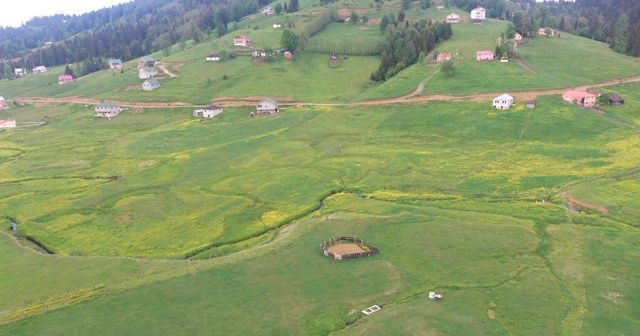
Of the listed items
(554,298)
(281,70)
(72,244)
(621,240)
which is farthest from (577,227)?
(281,70)

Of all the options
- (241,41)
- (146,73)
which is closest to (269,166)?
(146,73)

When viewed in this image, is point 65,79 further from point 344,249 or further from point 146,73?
point 344,249

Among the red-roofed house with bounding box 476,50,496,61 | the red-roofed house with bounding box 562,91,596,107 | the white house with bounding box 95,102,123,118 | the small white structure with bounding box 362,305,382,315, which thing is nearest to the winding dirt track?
the red-roofed house with bounding box 562,91,596,107

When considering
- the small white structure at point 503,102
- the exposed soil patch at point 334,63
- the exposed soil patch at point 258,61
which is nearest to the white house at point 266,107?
the exposed soil patch at point 258,61

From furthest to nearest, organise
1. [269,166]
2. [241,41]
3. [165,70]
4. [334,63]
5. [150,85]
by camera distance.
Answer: [241,41]
[165,70]
[334,63]
[150,85]
[269,166]

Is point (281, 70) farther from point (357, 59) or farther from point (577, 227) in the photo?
point (577, 227)

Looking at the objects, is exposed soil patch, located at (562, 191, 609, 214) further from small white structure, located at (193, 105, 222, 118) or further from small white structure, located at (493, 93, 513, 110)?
small white structure, located at (193, 105, 222, 118)
